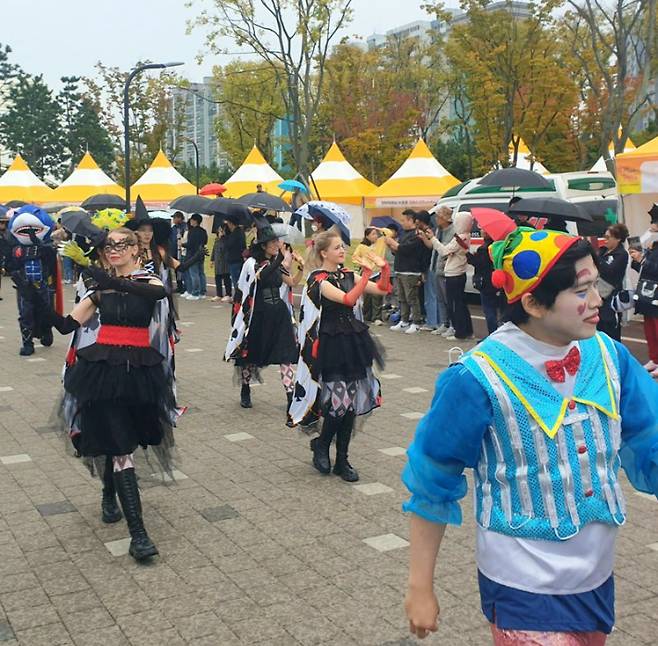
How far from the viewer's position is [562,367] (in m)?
2.38

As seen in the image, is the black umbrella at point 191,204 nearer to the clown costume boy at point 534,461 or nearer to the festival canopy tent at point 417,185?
the festival canopy tent at point 417,185

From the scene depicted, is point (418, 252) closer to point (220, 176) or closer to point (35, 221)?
point (35, 221)

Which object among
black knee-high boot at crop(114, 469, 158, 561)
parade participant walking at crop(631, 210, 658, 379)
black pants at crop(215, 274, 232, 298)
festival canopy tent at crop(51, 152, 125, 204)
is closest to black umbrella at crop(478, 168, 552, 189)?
parade participant walking at crop(631, 210, 658, 379)

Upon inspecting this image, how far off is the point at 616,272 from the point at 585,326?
8.04 metres

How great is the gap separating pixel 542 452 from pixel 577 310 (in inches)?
15.1

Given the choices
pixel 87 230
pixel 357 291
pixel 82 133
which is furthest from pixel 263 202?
pixel 82 133

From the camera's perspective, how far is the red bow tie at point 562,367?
2.37 meters

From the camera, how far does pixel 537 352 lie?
239 cm

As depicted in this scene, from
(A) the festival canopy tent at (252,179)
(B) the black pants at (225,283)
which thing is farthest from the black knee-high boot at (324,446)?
(A) the festival canopy tent at (252,179)

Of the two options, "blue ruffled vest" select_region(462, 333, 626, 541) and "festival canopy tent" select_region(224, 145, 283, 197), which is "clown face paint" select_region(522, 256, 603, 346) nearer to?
"blue ruffled vest" select_region(462, 333, 626, 541)

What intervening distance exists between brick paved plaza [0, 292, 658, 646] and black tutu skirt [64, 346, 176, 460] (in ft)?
2.18

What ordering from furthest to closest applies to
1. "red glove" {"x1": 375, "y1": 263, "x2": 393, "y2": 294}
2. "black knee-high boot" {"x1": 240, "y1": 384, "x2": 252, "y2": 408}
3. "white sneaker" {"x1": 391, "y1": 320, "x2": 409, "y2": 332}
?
"white sneaker" {"x1": 391, "y1": 320, "x2": 409, "y2": 332} → "black knee-high boot" {"x1": 240, "y1": 384, "x2": 252, "y2": 408} → "red glove" {"x1": 375, "y1": 263, "x2": 393, "y2": 294}

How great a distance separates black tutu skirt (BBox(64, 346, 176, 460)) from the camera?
498 cm

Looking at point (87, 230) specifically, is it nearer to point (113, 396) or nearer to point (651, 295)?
point (113, 396)
